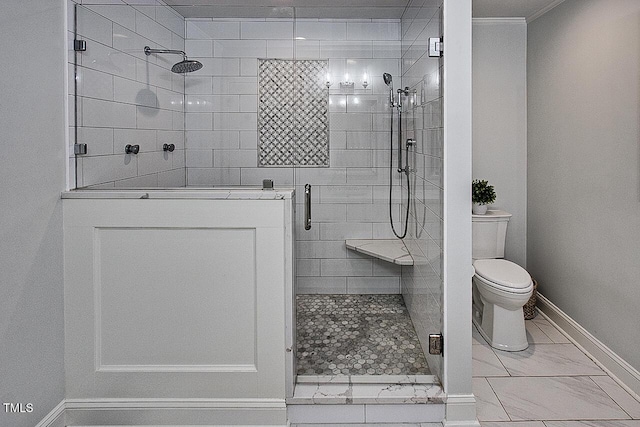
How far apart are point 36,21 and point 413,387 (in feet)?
7.59

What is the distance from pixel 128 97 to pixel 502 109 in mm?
2926

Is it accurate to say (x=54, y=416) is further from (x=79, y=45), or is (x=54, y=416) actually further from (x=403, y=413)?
(x=79, y=45)

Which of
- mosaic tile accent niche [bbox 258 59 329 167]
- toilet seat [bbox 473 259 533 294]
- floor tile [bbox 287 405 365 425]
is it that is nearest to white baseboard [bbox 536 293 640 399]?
toilet seat [bbox 473 259 533 294]

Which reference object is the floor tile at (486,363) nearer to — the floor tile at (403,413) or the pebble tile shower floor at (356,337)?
the pebble tile shower floor at (356,337)

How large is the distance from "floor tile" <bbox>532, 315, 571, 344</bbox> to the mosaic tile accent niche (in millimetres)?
2262

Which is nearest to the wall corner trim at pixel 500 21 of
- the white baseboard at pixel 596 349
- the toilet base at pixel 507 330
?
the white baseboard at pixel 596 349

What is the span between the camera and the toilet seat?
3.23 m

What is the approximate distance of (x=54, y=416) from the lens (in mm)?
2322

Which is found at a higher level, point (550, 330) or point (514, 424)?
point (550, 330)

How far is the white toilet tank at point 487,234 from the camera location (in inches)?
155

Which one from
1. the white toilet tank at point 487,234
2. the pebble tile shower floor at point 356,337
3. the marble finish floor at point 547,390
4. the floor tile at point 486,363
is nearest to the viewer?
the marble finish floor at point 547,390

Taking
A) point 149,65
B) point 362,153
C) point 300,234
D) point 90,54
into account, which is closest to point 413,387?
point 300,234

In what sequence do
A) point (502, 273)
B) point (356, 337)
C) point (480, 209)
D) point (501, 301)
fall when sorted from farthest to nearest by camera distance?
point (480, 209) < point (502, 273) < point (501, 301) < point (356, 337)

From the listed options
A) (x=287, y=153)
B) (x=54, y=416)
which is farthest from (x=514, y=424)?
(x=54, y=416)
